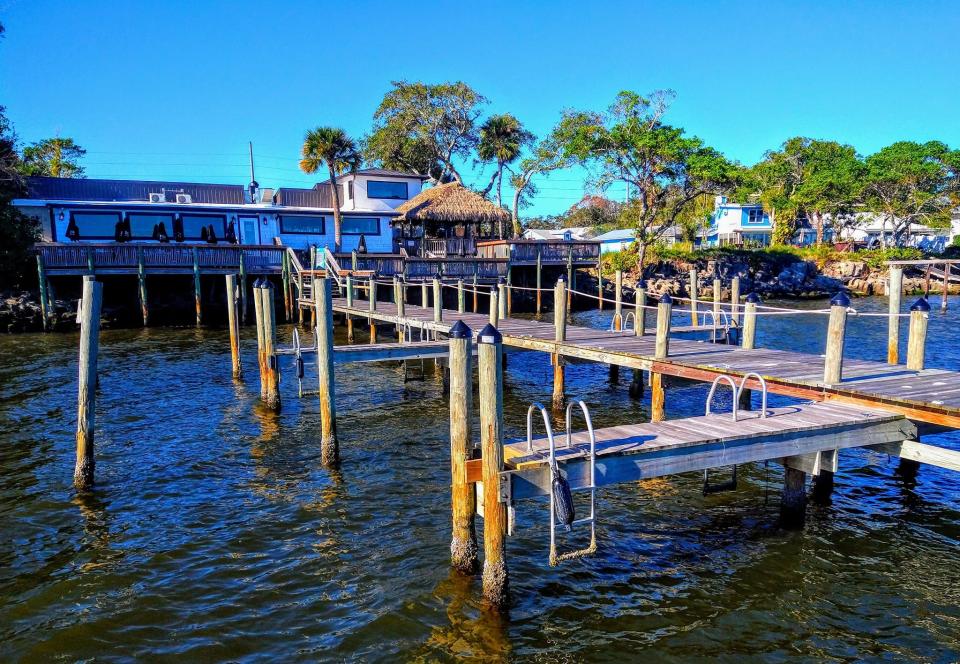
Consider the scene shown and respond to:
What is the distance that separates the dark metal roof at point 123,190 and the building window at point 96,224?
2695mm

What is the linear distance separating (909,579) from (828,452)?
1.62 m

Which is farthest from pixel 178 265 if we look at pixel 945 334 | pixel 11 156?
pixel 945 334

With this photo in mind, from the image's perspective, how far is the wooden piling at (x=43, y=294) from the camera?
27766mm

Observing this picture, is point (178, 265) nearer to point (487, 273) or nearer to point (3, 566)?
point (487, 273)

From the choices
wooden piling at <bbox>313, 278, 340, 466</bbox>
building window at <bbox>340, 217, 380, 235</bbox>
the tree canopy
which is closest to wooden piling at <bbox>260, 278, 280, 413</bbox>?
wooden piling at <bbox>313, 278, 340, 466</bbox>

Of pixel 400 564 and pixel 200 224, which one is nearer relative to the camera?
pixel 400 564

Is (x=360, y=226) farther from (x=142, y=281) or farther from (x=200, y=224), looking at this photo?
(x=142, y=281)

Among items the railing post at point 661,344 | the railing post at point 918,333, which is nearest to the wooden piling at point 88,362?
the railing post at point 661,344

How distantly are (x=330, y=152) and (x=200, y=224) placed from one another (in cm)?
894

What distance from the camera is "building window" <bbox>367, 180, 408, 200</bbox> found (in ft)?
143

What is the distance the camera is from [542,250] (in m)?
38.9

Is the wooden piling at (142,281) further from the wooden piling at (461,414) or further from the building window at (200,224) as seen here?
the wooden piling at (461,414)

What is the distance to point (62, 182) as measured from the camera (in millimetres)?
37750

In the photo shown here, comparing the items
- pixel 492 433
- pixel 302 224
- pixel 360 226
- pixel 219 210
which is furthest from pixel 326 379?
pixel 360 226
